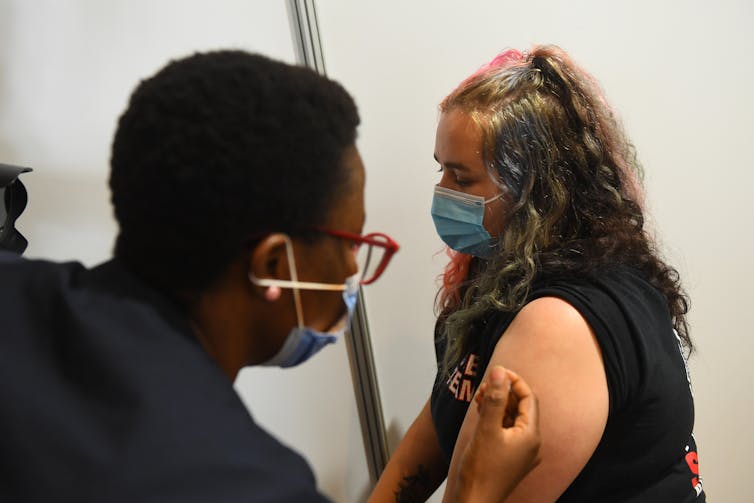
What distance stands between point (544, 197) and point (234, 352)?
61 cm

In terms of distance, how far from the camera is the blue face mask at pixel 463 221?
3.84 feet

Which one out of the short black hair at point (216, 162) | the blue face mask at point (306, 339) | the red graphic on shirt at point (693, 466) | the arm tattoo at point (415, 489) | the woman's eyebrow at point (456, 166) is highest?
the short black hair at point (216, 162)

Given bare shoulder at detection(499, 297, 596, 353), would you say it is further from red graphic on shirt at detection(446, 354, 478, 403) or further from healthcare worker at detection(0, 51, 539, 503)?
healthcare worker at detection(0, 51, 539, 503)

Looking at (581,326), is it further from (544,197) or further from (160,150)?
(160,150)

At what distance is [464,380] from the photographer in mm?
1092

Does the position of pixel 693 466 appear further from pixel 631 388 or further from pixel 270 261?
pixel 270 261

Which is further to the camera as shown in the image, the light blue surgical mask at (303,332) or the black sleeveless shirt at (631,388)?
the black sleeveless shirt at (631,388)

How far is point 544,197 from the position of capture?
3.65ft

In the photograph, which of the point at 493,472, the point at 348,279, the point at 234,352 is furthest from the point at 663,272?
the point at 234,352

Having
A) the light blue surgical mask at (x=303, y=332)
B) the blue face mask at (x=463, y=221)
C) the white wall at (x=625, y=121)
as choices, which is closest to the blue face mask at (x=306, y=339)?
the light blue surgical mask at (x=303, y=332)

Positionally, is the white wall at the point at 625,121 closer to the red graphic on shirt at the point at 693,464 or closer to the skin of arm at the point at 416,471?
the skin of arm at the point at 416,471

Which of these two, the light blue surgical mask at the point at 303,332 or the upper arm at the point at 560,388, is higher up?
the light blue surgical mask at the point at 303,332

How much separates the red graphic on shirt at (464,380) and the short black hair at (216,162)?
50 cm

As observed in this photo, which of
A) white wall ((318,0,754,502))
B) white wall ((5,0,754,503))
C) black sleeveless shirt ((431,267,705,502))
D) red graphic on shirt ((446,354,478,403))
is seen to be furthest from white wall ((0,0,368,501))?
black sleeveless shirt ((431,267,705,502))
